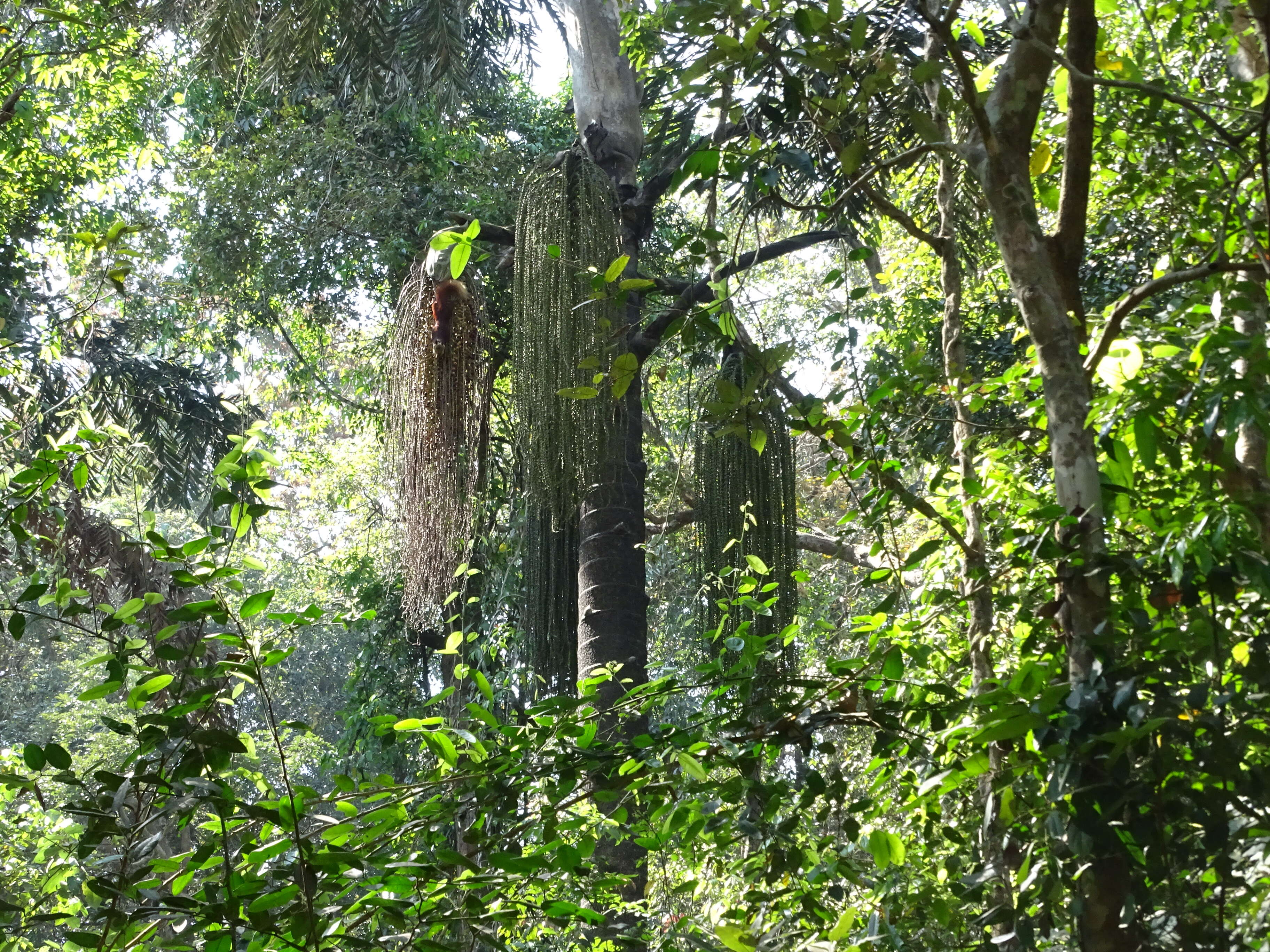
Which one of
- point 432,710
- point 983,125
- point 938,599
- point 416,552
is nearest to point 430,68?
point 416,552

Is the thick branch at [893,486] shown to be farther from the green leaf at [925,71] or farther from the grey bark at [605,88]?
the grey bark at [605,88]

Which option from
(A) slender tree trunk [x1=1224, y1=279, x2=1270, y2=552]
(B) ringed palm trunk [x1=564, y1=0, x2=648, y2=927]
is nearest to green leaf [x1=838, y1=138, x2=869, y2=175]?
(A) slender tree trunk [x1=1224, y1=279, x2=1270, y2=552]

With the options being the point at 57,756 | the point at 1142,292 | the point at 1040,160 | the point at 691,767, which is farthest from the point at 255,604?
the point at 1040,160

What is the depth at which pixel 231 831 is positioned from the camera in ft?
4.42

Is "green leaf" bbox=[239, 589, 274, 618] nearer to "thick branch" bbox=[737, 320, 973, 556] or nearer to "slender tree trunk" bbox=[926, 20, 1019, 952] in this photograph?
"thick branch" bbox=[737, 320, 973, 556]

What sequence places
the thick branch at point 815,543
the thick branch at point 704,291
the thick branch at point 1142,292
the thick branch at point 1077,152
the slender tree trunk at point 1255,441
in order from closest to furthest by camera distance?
the slender tree trunk at point 1255,441, the thick branch at point 1142,292, the thick branch at point 1077,152, the thick branch at point 704,291, the thick branch at point 815,543

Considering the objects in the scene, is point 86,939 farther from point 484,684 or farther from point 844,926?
point 844,926

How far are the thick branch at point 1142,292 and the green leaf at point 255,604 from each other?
981 mm

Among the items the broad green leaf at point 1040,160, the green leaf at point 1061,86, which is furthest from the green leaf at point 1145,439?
the broad green leaf at point 1040,160

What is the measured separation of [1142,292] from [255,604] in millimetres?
1089

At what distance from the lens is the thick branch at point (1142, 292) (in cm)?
133

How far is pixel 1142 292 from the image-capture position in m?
1.37

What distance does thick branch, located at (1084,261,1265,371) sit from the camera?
1.33 metres

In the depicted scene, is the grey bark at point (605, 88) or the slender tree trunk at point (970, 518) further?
the grey bark at point (605, 88)
